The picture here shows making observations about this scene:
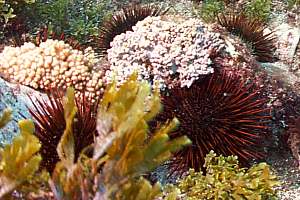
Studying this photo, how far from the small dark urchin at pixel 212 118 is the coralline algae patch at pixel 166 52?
27 centimetres

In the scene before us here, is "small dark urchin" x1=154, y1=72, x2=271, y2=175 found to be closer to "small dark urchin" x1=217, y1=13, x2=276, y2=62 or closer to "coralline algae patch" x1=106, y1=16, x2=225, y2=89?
"coralline algae patch" x1=106, y1=16, x2=225, y2=89

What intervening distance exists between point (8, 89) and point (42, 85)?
0.41m

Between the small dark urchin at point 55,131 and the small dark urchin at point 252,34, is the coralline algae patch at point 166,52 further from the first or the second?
the small dark urchin at point 252,34

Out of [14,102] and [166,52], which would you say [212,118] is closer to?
[166,52]

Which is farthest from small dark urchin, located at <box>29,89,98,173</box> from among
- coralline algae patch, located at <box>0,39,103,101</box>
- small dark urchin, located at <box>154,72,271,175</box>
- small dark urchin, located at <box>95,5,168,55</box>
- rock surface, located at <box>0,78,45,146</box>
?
small dark urchin, located at <box>95,5,168,55</box>

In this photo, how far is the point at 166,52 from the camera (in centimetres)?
546

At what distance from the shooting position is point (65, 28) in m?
7.84

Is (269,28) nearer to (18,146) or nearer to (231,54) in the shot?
(231,54)

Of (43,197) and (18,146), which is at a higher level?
(18,146)

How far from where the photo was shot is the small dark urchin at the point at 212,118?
191 inches

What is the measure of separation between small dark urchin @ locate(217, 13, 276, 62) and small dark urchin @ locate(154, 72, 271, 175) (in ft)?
6.01

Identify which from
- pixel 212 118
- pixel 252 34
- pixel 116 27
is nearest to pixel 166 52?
pixel 212 118

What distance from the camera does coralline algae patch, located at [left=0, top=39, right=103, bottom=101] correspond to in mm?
5523

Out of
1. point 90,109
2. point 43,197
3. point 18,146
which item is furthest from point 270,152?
point 18,146
